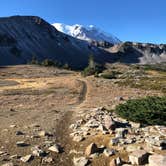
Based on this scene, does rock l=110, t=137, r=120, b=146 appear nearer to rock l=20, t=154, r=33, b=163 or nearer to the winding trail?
the winding trail

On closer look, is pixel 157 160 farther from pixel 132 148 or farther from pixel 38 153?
pixel 38 153

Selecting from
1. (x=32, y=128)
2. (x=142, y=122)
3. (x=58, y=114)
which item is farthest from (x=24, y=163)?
(x=58, y=114)

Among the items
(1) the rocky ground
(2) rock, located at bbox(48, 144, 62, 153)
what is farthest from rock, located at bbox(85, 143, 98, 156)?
(2) rock, located at bbox(48, 144, 62, 153)

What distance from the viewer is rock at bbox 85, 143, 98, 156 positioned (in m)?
16.4

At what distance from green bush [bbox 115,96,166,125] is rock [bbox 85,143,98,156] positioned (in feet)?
16.8

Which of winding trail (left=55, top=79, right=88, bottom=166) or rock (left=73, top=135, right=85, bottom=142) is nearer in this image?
winding trail (left=55, top=79, right=88, bottom=166)

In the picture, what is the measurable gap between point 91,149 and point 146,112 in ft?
19.0

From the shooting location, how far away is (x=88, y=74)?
348ft

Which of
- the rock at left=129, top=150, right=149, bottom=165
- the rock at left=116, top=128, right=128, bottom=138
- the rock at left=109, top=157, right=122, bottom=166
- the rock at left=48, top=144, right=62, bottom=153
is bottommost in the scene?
the rock at left=48, top=144, right=62, bottom=153

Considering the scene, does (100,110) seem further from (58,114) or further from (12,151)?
(12,151)

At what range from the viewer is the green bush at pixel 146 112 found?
816 inches

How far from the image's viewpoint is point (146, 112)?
21047 millimetres

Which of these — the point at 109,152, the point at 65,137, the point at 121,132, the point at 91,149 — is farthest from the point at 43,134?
the point at 109,152

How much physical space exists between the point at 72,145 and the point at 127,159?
11.7ft
